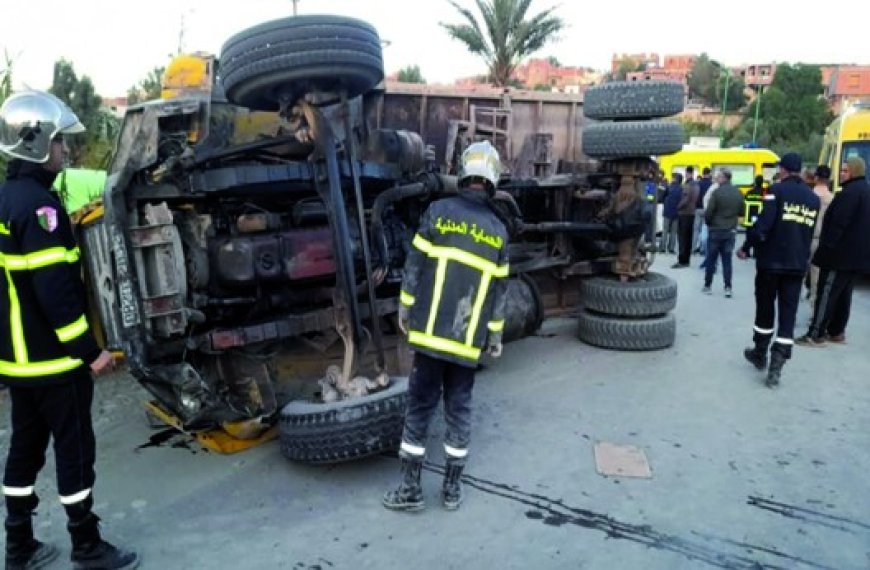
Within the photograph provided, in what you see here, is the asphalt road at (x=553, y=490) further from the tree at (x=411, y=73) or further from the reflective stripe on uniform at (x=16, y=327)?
the tree at (x=411, y=73)

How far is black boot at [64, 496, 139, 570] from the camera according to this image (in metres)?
3.06

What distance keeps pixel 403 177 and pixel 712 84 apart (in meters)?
77.0

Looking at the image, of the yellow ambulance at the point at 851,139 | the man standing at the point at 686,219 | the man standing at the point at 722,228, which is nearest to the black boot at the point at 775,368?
the man standing at the point at 722,228

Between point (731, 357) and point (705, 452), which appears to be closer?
point (705, 452)

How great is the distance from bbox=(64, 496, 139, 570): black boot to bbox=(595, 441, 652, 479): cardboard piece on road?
97.5 inches

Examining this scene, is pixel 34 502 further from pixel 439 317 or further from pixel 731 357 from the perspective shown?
pixel 731 357

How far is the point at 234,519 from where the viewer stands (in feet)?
11.7

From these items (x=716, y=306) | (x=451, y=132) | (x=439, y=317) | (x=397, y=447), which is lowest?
(x=716, y=306)

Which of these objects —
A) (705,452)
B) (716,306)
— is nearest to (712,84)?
(716,306)

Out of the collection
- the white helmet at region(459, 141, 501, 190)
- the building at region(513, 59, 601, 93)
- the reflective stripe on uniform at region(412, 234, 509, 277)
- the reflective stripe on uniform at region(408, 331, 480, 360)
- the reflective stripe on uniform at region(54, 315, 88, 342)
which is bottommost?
the reflective stripe on uniform at region(408, 331, 480, 360)

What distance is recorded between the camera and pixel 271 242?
4.16 metres

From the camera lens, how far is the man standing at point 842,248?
6.46m

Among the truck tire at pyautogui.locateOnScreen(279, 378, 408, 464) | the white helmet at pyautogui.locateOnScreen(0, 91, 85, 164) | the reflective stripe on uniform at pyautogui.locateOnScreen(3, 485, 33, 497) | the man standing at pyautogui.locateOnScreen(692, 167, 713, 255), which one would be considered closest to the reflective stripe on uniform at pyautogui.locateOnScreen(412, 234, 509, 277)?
the truck tire at pyautogui.locateOnScreen(279, 378, 408, 464)

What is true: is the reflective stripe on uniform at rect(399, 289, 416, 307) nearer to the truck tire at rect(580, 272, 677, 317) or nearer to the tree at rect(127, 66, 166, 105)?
the truck tire at rect(580, 272, 677, 317)
